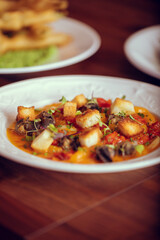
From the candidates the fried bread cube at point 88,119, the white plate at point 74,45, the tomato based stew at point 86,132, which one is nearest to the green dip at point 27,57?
the white plate at point 74,45

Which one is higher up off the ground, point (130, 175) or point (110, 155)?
point (110, 155)

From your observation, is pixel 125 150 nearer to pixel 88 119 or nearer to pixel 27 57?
pixel 88 119

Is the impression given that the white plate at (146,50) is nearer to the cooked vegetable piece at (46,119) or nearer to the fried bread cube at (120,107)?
the fried bread cube at (120,107)

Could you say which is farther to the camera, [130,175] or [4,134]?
[4,134]

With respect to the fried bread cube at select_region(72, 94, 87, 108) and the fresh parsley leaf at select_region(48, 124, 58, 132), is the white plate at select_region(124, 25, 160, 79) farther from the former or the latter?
the fresh parsley leaf at select_region(48, 124, 58, 132)

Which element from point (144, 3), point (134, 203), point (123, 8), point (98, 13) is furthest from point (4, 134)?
point (144, 3)

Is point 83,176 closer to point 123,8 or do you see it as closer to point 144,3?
point 123,8
